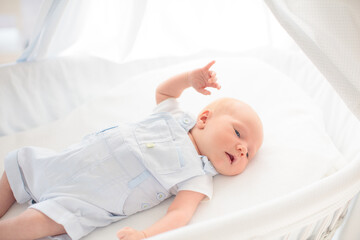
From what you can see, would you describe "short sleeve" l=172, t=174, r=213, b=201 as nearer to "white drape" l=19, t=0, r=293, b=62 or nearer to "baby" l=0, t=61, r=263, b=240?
"baby" l=0, t=61, r=263, b=240

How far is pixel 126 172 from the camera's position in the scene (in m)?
1.03

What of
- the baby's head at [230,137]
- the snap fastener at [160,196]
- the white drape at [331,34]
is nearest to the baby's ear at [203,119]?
the baby's head at [230,137]

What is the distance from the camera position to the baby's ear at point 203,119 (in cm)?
114

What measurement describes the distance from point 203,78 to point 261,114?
31cm

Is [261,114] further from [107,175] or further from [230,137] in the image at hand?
[107,175]

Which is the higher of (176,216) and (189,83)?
(189,83)

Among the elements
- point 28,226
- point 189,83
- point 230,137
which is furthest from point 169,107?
point 28,226

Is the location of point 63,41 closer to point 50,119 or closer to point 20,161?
point 50,119

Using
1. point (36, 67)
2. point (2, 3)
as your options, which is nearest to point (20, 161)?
point (36, 67)

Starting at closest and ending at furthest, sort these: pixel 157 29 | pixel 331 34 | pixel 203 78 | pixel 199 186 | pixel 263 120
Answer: pixel 331 34, pixel 199 186, pixel 203 78, pixel 263 120, pixel 157 29

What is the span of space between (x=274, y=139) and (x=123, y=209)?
1.82 ft

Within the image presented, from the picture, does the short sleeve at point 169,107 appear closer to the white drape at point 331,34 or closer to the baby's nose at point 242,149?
the baby's nose at point 242,149

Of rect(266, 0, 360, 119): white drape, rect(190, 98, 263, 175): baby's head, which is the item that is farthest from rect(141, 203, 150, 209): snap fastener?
rect(266, 0, 360, 119): white drape

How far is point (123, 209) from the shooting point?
1.01 metres
